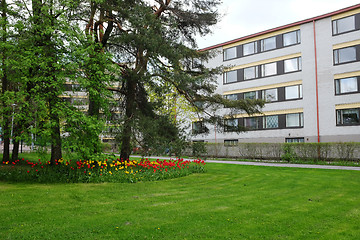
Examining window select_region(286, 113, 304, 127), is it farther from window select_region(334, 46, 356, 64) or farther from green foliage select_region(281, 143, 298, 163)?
green foliage select_region(281, 143, 298, 163)

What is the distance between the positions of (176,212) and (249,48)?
103ft

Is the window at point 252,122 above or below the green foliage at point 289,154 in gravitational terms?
above

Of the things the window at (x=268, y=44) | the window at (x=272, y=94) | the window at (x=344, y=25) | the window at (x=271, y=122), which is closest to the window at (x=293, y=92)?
the window at (x=272, y=94)

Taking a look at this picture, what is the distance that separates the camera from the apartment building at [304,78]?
27.0 metres

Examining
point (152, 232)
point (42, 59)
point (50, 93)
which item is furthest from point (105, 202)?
point (42, 59)

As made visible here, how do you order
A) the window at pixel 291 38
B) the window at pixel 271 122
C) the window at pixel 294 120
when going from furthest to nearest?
the window at pixel 271 122
the window at pixel 291 38
the window at pixel 294 120

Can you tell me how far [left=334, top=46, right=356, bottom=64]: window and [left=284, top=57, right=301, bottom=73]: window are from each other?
12.1 feet

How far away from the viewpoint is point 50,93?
10008 millimetres

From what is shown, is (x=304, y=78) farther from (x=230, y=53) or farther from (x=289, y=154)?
(x=230, y=53)

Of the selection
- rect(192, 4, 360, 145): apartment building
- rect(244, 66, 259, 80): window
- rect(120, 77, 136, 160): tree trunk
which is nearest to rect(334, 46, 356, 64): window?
rect(192, 4, 360, 145): apartment building

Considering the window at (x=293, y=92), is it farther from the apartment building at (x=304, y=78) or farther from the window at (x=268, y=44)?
the window at (x=268, y=44)

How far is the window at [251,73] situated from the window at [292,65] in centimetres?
351

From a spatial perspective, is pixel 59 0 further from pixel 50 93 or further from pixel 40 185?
pixel 40 185

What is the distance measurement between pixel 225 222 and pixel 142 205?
2327mm
